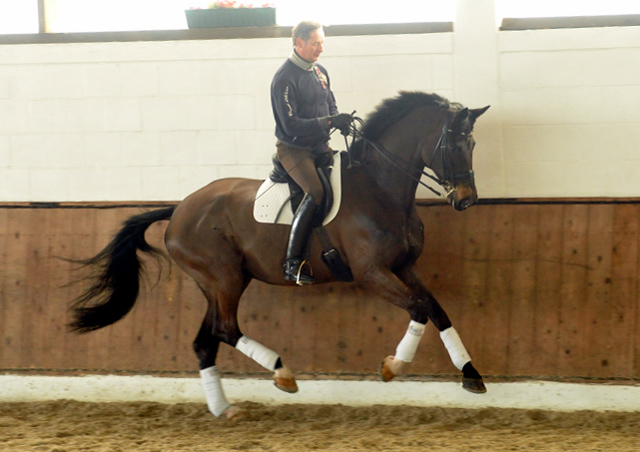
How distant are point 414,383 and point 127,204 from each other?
7.79 ft

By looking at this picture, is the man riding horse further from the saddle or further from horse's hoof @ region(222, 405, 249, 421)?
horse's hoof @ region(222, 405, 249, 421)

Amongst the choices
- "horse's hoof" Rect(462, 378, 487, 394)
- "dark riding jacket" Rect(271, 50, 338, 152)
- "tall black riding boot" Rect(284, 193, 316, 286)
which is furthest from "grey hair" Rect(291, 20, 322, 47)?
"horse's hoof" Rect(462, 378, 487, 394)

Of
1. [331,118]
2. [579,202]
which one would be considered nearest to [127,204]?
[331,118]

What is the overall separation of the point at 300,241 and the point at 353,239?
31 cm

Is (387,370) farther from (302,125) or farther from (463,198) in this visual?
(302,125)

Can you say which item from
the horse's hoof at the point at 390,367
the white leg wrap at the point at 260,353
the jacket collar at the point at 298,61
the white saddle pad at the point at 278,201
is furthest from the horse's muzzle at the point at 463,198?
→ the white leg wrap at the point at 260,353

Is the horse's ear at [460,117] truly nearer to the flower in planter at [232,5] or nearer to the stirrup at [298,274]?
the stirrup at [298,274]

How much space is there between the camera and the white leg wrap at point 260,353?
380 centimetres

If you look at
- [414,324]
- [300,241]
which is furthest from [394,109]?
[414,324]

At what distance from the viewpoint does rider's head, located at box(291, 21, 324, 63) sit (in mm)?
3803

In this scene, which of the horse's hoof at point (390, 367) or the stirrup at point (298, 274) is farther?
the stirrup at point (298, 274)

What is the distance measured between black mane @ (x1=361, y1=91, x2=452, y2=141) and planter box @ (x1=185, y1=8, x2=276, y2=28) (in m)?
1.22

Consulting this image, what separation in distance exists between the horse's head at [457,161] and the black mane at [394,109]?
0.72ft

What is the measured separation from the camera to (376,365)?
14.3ft
